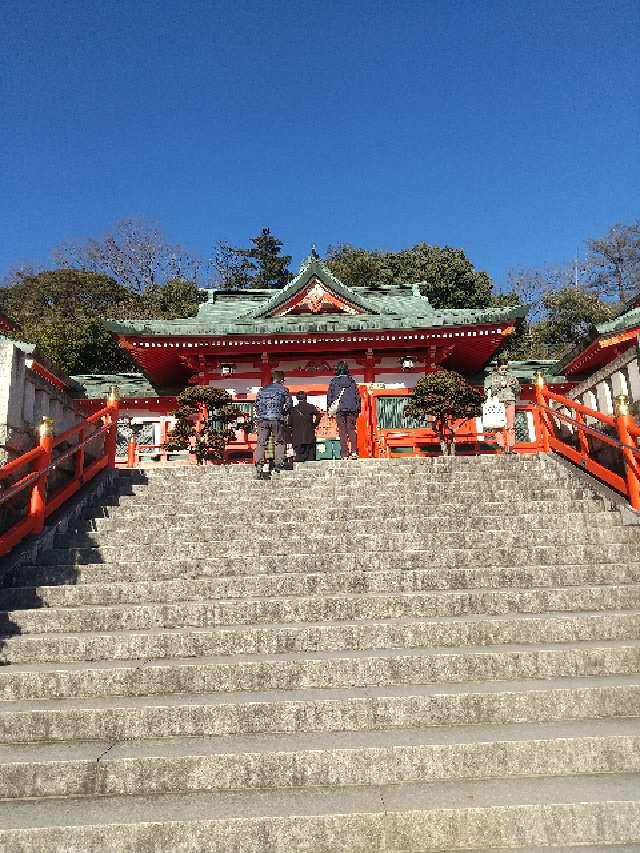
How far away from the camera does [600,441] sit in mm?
7074

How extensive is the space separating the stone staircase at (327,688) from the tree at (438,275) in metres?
29.1

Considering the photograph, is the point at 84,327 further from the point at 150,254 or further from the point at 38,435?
the point at 38,435

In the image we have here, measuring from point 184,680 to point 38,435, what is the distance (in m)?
3.69

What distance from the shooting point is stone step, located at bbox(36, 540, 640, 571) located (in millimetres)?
5188

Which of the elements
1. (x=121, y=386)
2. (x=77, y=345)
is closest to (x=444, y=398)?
(x=121, y=386)

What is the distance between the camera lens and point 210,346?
45.6 feet

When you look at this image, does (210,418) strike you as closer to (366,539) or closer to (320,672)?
(366,539)

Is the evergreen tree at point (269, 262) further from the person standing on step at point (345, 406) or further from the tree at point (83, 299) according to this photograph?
the person standing on step at point (345, 406)

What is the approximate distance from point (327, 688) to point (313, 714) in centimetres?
36

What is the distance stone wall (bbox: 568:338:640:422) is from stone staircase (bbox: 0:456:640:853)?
5.41 ft

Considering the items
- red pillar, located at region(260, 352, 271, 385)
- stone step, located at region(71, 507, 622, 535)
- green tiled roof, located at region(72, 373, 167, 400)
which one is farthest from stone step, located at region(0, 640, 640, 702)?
green tiled roof, located at region(72, 373, 167, 400)

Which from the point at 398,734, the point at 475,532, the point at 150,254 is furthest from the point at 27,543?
the point at 150,254

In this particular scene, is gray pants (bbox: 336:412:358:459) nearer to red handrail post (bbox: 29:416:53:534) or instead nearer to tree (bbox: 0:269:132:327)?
red handrail post (bbox: 29:416:53:534)

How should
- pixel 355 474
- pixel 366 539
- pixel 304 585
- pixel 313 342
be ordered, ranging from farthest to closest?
pixel 313 342, pixel 355 474, pixel 366 539, pixel 304 585
